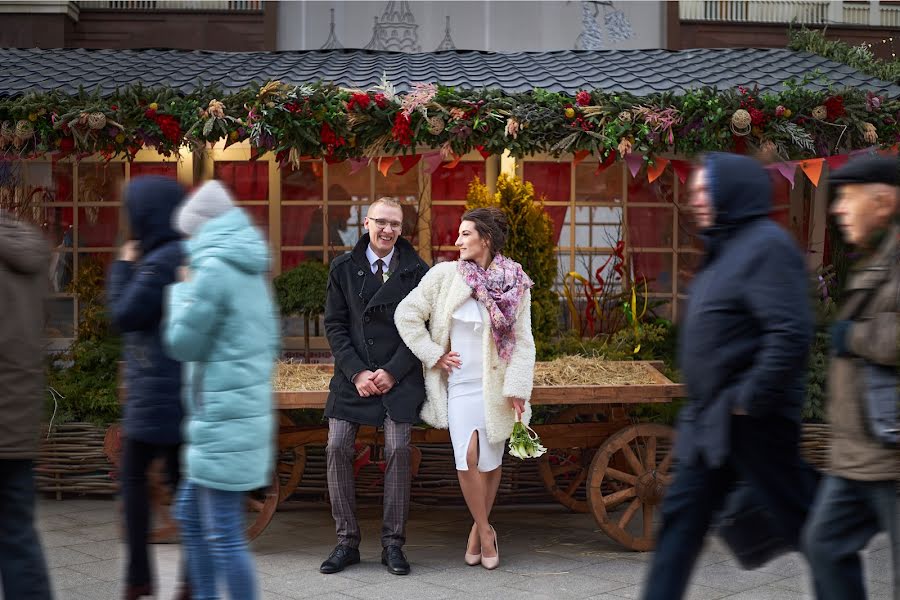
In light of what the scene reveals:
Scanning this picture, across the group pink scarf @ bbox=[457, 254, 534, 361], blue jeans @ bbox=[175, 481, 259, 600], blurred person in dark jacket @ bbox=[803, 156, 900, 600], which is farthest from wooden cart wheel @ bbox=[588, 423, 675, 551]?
blue jeans @ bbox=[175, 481, 259, 600]

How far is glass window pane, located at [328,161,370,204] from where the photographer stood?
34.2ft

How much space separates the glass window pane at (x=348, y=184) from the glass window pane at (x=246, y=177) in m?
0.58

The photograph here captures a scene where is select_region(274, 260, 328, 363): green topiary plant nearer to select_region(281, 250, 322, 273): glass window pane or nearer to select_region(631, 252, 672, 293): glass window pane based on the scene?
select_region(281, 250, 322, 273): glass window pane

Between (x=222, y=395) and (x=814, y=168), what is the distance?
4750mm

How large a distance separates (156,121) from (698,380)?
174 inches

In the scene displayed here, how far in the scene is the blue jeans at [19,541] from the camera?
3992 millimetres

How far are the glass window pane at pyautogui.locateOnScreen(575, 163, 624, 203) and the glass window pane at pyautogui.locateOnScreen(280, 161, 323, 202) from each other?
7.53 ft

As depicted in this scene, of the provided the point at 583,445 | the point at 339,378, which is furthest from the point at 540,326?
the point at 339,378

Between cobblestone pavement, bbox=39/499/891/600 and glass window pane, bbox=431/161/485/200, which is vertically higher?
glass window pane, bbox=431/161/485/200

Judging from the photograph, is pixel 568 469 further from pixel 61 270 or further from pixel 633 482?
pixel 61 270

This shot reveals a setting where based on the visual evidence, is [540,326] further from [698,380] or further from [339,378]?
[698,380]

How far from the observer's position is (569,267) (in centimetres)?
1037

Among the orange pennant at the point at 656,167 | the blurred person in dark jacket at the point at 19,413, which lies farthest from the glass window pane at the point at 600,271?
the blurred person in dark jacket at the point at 19,413

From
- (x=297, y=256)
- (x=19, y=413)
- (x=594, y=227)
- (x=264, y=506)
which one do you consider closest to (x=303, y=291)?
(x=297, y=256)
